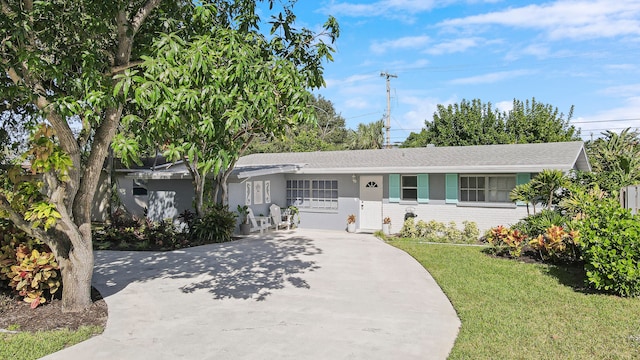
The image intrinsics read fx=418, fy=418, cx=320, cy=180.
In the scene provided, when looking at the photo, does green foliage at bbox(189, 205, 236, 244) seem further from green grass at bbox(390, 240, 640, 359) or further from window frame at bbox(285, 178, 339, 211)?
green grass at bbox(390, 240, 640, 359)

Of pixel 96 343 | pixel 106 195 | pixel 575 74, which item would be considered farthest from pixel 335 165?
pixel 575 74

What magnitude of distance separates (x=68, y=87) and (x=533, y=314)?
7.64 metres

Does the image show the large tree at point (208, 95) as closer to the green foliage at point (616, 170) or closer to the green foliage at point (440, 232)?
the green foliage at point (616, 170)

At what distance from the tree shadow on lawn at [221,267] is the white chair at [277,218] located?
303cm

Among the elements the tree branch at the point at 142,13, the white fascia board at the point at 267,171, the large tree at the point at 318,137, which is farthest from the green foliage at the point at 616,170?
the large tree at the point at 318,137

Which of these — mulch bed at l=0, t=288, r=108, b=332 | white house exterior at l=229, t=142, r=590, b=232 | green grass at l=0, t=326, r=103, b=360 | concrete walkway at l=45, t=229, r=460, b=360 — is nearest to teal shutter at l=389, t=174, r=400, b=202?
white house exterior at l=229, t=142, r=590, b=232

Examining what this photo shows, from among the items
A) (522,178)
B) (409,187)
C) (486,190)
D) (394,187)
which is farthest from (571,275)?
(394,187)

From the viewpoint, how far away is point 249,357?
15.9 ft

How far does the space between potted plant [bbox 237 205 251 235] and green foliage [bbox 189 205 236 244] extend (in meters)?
1.10

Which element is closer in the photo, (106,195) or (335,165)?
(335,165)

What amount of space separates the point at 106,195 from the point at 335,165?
10.5 metres

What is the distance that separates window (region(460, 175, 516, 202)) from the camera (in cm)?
1374

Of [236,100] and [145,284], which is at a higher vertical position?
[236,100]

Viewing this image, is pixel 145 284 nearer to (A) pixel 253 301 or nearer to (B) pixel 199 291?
(B) pixel 199 291
